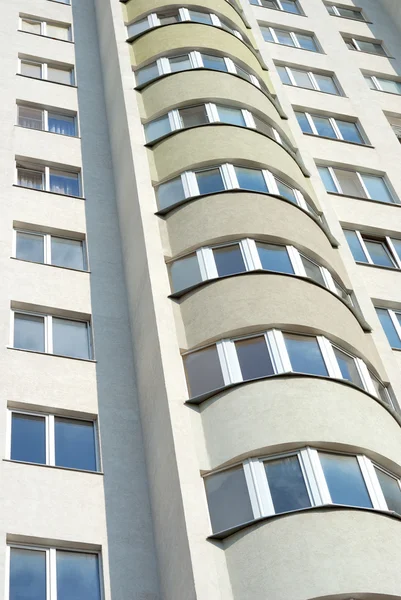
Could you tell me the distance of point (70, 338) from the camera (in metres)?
19.0

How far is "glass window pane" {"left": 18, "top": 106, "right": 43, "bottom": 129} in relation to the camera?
24.7 meters

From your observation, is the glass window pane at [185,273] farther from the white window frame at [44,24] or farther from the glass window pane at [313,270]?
the white window frame at [44,24]

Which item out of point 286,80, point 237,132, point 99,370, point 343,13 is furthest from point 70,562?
point 343,13

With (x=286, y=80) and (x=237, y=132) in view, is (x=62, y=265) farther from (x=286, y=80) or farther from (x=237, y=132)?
(x=286, y=80)

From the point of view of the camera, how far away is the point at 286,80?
98.1 ft

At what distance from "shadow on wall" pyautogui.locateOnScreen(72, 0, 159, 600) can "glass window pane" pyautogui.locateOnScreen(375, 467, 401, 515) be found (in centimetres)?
420

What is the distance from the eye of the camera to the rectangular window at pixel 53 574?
1405 centimetres

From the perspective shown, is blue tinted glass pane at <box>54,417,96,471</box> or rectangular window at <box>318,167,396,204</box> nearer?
blue tinted glass pane at <box>54,417,96,471</box>

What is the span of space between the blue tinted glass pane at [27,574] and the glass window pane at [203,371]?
404 cm

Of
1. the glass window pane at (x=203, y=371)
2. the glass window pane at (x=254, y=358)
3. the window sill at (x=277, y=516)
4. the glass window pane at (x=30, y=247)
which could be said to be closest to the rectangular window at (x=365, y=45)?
the glass window pane at (x=30, y=247)

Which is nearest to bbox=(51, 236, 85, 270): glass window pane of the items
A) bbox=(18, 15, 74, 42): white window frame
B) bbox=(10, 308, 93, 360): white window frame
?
bbox=(10, 308, 93, 360): white window frame

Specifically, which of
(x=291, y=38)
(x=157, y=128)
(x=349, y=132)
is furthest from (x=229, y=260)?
(x=291, y=38)

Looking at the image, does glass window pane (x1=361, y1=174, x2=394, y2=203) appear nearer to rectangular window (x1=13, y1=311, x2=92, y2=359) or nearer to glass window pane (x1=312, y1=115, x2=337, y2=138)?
glass window pane (x1=312, y1=115, x2=337, y2=138)

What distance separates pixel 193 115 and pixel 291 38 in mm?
11617
